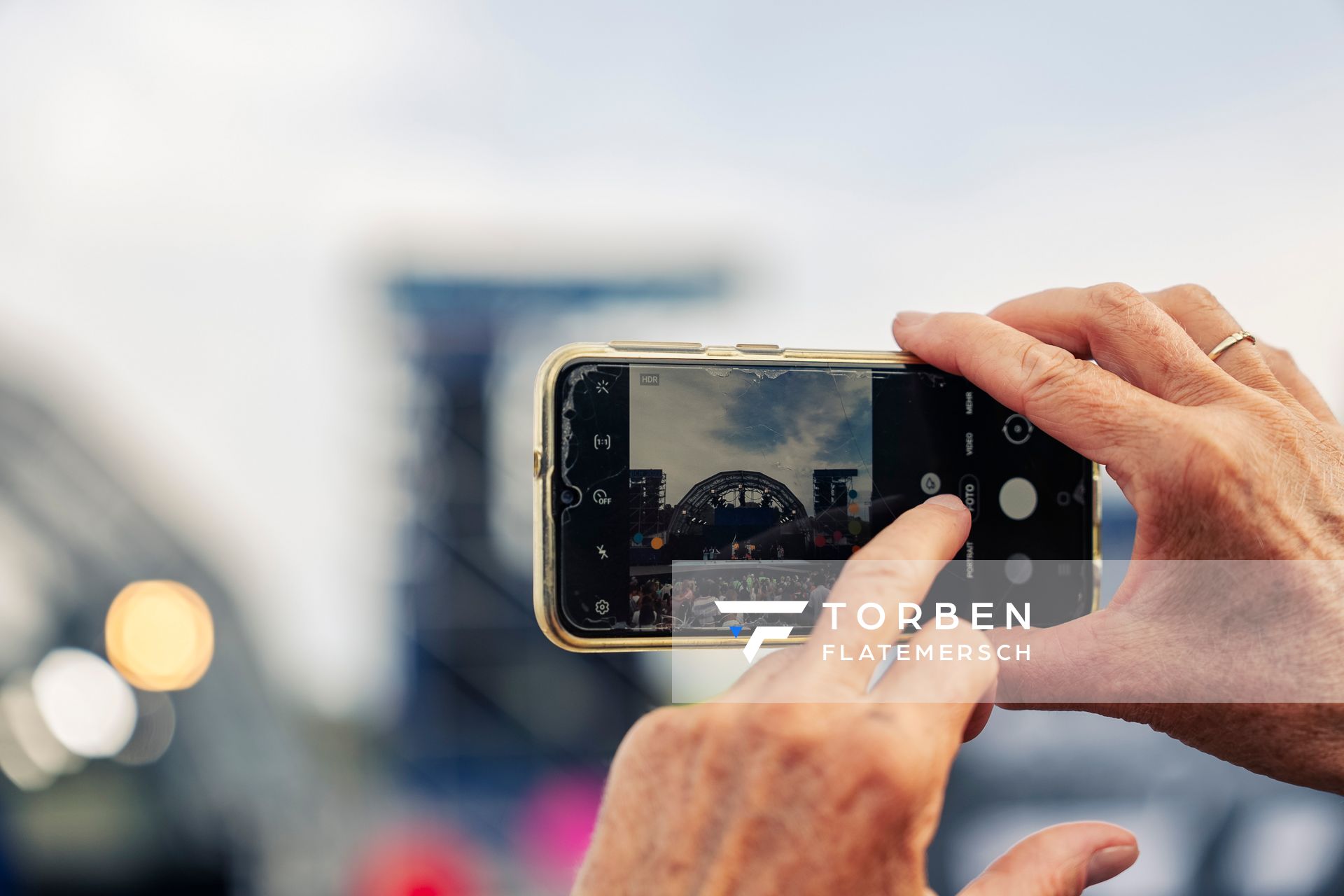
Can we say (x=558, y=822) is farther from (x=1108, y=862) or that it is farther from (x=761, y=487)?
(x=1108, y=862)

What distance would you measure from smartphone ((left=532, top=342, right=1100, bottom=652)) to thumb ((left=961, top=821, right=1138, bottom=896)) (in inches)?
21.0

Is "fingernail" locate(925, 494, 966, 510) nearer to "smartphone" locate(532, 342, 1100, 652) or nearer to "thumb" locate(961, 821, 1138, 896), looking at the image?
"smartphone" locate(532, 342, 1100, 652)

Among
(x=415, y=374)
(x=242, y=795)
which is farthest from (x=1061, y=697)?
(x=415, y=374)

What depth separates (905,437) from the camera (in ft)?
5.86

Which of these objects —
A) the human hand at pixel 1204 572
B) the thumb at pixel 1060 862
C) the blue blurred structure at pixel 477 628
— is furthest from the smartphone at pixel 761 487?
the blue blurred structure at pixel 477 628

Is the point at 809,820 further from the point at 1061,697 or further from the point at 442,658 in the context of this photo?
the point at 442,658

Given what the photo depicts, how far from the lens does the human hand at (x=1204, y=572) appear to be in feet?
4.77

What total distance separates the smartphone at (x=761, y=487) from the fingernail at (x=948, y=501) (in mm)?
42

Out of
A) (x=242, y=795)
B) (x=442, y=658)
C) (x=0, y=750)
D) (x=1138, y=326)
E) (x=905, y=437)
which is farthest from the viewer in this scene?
(x=442, y=658)

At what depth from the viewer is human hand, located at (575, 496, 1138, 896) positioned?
3.42ft

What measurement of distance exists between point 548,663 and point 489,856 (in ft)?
10.9

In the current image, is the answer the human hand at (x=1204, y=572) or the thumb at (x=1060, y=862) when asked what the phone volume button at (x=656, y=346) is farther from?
the thumb at (x=1060, y=862)

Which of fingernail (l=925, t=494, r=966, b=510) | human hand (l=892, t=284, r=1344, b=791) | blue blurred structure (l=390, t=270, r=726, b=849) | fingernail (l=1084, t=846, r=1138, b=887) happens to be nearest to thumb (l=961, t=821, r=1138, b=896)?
fingernail (l=1084, t=846, r=1138, b=887)

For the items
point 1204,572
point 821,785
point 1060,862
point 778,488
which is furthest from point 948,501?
point 821,785
